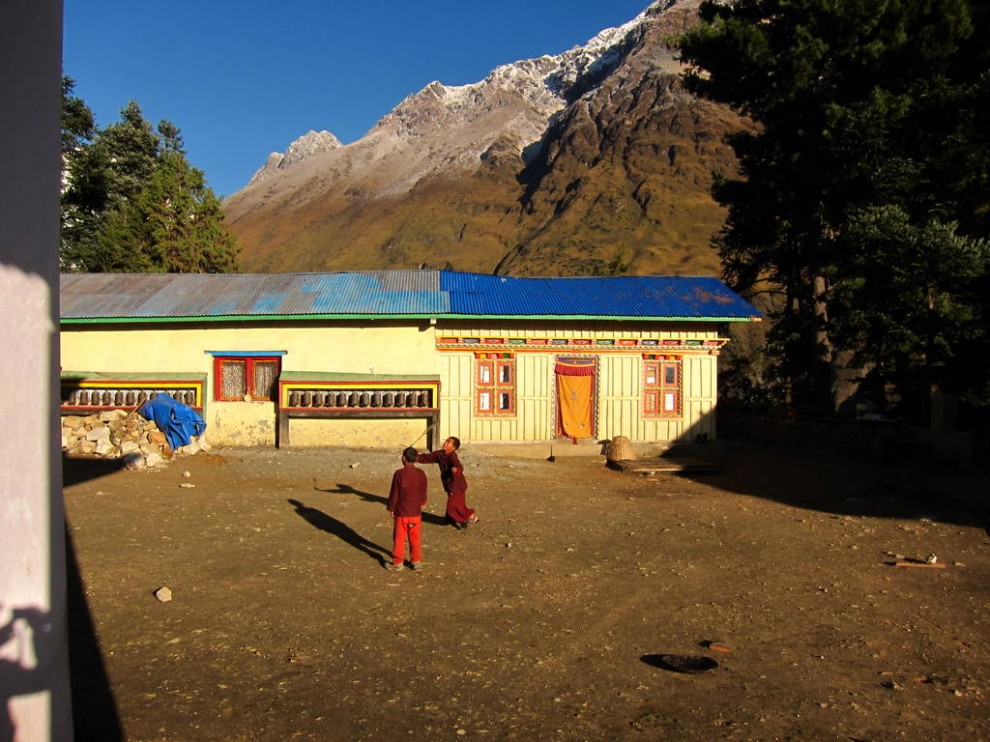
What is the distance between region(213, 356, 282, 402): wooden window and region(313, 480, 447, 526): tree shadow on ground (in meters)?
4.04

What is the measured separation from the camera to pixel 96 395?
1562 centimetres

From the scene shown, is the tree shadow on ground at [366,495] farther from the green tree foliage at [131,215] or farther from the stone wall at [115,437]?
the green tree foliage at [131,215]

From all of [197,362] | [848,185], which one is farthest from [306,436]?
[848,185]

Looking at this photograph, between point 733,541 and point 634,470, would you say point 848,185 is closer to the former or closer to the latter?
point 634,470

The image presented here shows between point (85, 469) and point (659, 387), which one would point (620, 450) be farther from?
point (85, 469)

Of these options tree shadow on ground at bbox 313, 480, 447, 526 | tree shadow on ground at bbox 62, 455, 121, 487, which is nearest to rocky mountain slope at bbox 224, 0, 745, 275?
tree shadow on ground at bbox 313, 480, 447, 526

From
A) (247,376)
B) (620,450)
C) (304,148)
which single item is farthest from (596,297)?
(304,148)

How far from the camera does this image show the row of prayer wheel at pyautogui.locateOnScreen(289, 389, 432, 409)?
51.8 feet

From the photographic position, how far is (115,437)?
14695 mm

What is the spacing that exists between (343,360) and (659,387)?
7.37m

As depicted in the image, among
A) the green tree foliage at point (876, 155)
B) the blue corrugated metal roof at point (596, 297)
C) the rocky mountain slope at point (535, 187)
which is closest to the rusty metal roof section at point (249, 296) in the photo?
the blue corrugated metal roof at point (596, 297)

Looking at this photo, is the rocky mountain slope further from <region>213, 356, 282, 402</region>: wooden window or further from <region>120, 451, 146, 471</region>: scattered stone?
<region>120, 451, 146, 471</region>: scattered stone

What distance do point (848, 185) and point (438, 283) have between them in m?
11.4

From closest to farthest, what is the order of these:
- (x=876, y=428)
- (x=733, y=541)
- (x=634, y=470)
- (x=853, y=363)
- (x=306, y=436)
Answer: (x=733, y=541) → (x=634, y=470) → (x=306, y=436) → (x=876, y=428) → (x=853, y=363)
